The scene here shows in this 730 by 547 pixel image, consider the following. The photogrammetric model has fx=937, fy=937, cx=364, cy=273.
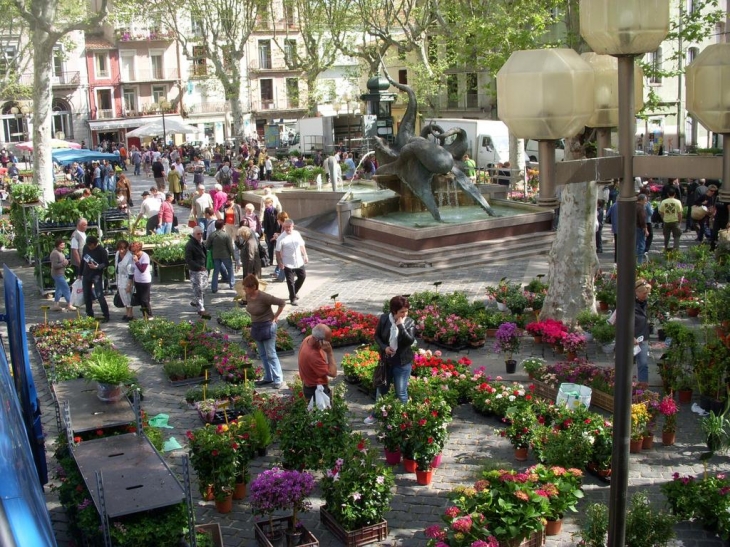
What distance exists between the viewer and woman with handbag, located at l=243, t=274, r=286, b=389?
1121cm

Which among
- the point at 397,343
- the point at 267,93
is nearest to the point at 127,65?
the point at 267,93

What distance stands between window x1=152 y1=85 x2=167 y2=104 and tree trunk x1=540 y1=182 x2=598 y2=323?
162 feet

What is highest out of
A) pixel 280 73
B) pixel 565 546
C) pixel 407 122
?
pixel 280 73

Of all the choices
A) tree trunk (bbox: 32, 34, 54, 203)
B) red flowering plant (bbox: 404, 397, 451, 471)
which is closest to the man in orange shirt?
red flowering plant (bbox: 404, 397, 451, 471)

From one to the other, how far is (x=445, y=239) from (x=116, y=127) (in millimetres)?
42867

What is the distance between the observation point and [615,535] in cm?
485

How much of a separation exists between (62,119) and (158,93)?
6163 mm

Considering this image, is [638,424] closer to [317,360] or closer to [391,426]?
[391,426]

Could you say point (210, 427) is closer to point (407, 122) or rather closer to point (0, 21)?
point (407, 122)

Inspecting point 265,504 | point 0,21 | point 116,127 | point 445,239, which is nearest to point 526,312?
point 445,239

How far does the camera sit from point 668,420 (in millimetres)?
9211

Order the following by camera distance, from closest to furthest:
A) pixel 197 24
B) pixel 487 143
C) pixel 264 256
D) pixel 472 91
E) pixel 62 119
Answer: pixel 264 256
pixel 487 143
pixel 197 24
pixel 472 91
pixel 62 119

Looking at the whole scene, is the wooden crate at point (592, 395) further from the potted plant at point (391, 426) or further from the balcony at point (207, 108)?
the balcony at point (207, 108)

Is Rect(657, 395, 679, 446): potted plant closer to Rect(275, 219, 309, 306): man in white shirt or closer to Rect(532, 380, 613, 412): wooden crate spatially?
Rect(532, 380, 613, 412): wooden crate
